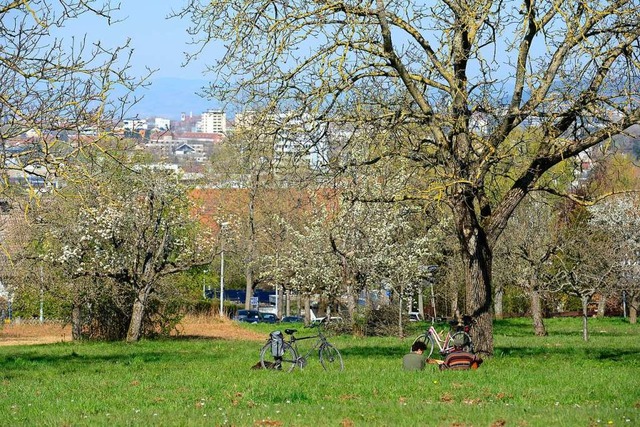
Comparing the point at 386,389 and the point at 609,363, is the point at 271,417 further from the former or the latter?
the point at 609,363

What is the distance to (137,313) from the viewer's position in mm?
28109

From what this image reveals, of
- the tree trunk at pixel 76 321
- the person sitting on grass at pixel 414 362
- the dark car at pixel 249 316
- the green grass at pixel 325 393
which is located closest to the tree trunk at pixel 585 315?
the green grass at pixel 325 393

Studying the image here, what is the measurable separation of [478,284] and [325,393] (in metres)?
5.73

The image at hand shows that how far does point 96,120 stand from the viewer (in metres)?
12.2

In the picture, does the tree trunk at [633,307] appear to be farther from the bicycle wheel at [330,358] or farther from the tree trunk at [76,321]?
the bicycle wheel at [330,358]

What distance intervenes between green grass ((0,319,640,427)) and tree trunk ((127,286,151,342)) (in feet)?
28.9

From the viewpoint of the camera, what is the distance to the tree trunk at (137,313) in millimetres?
27984

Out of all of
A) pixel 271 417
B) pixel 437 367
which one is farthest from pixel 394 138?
pixel 271 417

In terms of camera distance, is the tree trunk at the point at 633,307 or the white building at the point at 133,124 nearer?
the white building at the point at 133,124

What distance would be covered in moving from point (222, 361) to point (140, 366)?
163 centimetres

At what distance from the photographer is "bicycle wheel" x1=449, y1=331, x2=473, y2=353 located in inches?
625

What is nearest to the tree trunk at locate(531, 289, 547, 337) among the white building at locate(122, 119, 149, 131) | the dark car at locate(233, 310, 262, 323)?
the white building at locate(122, 119, 149, 131)

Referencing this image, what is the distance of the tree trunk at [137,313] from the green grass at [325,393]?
8819 millimetres

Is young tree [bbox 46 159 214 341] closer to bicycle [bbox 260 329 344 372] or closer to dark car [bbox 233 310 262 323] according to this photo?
bicycle [bbox 260 329 344 372]
